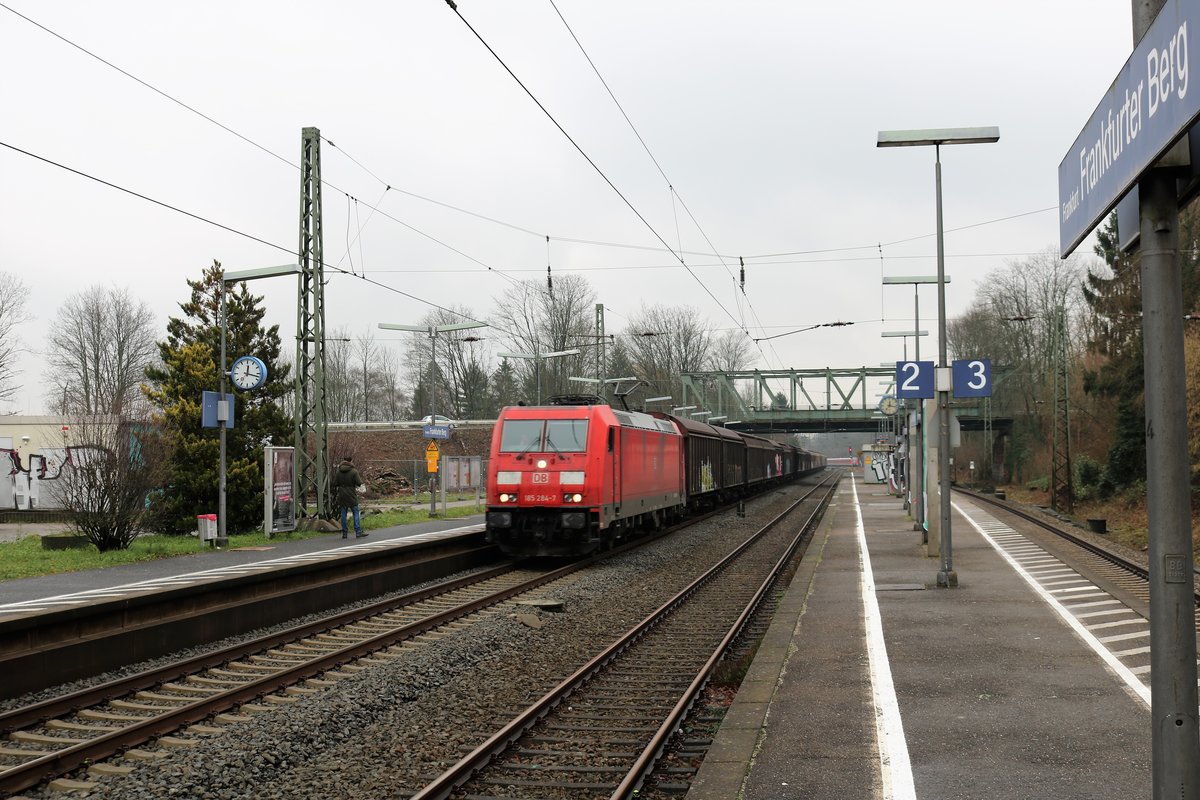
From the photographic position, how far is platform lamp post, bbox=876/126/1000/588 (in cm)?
1395

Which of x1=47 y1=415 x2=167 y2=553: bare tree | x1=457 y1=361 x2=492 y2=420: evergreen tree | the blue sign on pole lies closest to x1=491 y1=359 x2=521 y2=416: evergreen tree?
x1=457 y1=361 x2=492 y2=420: evergreen tree

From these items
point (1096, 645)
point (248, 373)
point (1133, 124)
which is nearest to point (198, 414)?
point (248, 373)

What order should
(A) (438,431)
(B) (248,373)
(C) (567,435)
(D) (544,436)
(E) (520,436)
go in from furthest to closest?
(A) (438,431), (B) (248,373), (E) (520,436), (D) (544,436), (C) (567,435)

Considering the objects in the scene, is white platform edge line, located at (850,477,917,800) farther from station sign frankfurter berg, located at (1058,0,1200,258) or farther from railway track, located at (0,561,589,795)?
railway track, located at (0,561,589,795)

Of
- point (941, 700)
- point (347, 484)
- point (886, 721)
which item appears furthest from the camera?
point (347, 484)

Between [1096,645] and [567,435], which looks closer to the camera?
[1096,645]

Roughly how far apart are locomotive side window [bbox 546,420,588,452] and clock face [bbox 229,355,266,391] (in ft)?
20.3

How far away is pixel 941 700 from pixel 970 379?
326 inches

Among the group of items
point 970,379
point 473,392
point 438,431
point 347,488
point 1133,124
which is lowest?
point 347,488

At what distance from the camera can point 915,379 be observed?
1669cm

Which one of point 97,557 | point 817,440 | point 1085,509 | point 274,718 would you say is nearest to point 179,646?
point 274,718

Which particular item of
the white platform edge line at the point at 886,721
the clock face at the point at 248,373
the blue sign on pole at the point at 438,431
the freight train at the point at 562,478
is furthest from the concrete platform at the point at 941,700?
the blue sign on pole at the point at 438,431

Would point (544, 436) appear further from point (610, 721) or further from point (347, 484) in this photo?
point (610, 721)

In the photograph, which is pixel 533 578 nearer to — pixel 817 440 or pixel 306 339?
pixel 306 339
